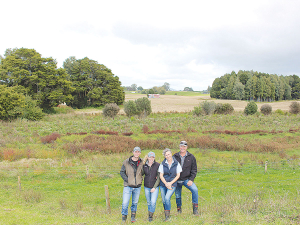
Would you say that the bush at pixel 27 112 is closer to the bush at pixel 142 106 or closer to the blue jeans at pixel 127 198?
the bush at pixel 142 106

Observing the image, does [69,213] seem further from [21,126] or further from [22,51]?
[22,51]

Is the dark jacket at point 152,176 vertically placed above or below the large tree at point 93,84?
below

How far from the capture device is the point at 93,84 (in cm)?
5688

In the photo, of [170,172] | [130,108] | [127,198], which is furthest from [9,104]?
[170,172]

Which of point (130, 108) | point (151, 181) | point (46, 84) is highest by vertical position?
point (46, 84)

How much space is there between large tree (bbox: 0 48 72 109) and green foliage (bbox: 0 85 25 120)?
9.32 meters

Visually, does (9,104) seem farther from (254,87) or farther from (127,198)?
(254,87)

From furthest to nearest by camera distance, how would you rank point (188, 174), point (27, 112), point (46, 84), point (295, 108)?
point (46, 84) → point (295, 108) → point (27, 112) → point (188, 174)

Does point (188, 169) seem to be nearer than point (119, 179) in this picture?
Yes

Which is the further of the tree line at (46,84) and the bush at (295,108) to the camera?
the bush at (295,108)

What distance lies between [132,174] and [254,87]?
86.1 metres

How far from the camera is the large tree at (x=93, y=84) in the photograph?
2136 inches

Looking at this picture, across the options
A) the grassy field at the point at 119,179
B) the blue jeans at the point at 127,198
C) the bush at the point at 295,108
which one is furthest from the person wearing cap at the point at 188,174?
the bush at the point at 295,108

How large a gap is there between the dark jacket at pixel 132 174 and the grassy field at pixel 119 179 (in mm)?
1108
